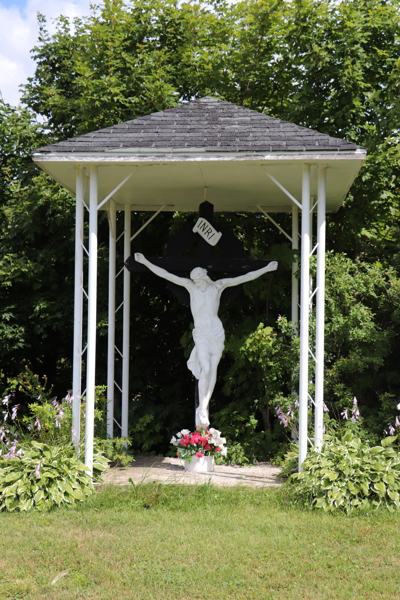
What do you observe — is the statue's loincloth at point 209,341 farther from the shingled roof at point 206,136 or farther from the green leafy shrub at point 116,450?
the shingled roof at point 206,136

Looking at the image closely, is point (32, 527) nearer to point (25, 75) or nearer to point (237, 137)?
point (237, 137)

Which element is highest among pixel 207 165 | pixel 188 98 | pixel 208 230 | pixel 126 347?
pixel 188 98

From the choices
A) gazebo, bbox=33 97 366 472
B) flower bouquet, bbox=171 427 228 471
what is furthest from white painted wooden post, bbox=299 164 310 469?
flower bouquet, bbox=171 427 228 471

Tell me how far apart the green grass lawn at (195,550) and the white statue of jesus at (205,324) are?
1.80m

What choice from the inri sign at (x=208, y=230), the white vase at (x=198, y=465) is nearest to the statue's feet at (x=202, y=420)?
the white vase at (x=198, y=465)

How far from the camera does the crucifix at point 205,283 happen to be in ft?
28.3

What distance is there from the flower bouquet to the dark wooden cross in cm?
166

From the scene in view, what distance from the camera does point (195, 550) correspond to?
5.61 m

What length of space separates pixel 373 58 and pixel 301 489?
6661 millimetres

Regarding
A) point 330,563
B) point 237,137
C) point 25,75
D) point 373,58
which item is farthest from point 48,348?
point 330,563

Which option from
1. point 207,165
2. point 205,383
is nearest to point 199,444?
point 205,383

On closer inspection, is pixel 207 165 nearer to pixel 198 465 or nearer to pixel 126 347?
pixel 126 347

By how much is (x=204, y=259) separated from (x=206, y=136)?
1810mm

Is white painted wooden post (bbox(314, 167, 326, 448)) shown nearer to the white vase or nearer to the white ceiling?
the white ceiling
